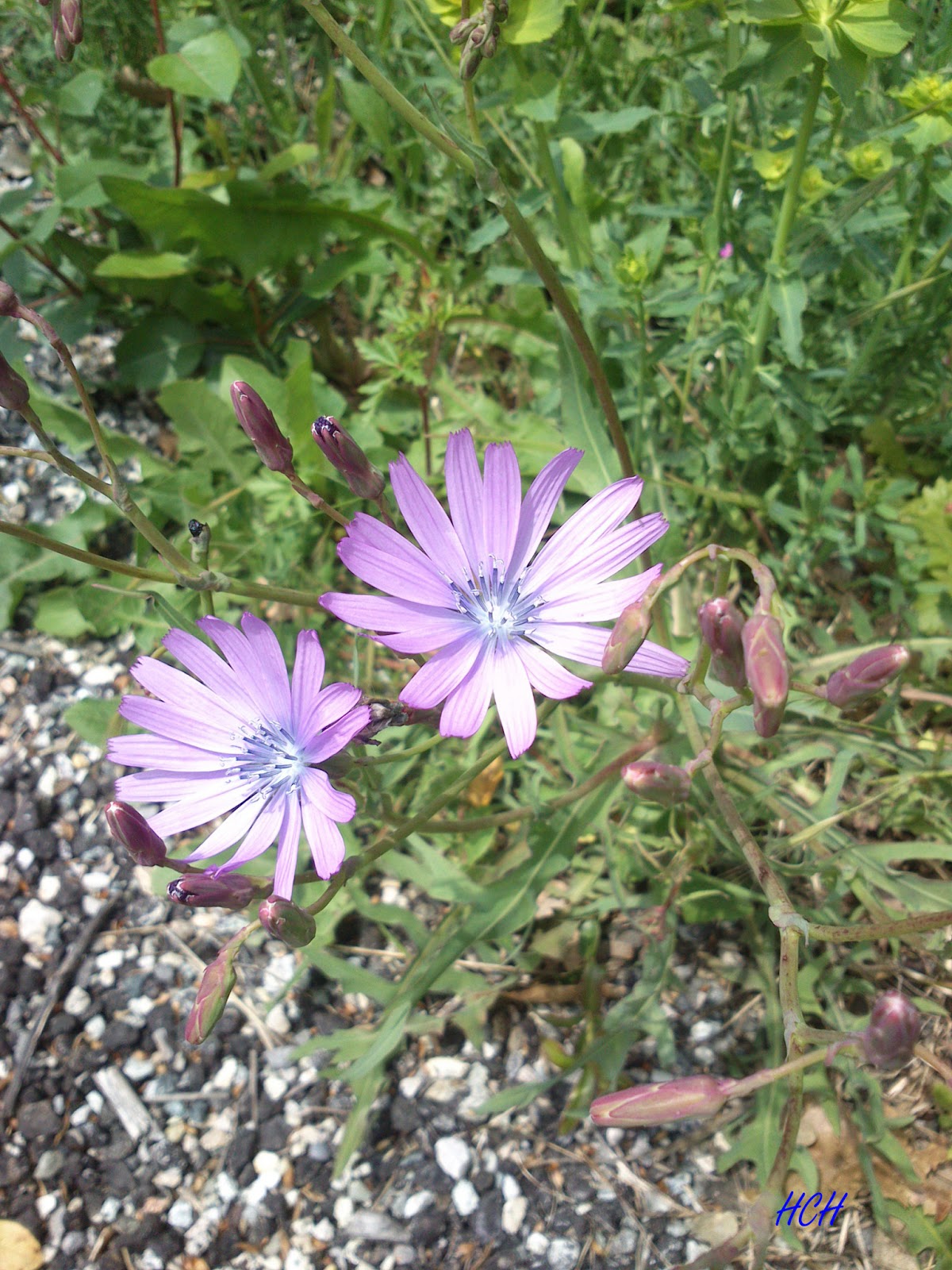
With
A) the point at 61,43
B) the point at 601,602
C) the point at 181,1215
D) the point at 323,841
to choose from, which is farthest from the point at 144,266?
the point at 181,1215

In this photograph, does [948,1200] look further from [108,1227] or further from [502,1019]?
[108,1227]

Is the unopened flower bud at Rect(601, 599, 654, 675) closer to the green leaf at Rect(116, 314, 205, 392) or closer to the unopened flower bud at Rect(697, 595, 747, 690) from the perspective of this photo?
the unopened flower bud at Rect(697, 595, 747, 690)

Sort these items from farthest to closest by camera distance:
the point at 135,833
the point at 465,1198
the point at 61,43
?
the point at 465,1198
the point at 61,43
the point at 135,833

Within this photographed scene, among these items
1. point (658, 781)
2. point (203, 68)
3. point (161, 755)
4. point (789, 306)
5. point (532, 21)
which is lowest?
point (161, 755)

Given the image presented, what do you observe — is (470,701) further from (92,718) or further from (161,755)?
(92,718)

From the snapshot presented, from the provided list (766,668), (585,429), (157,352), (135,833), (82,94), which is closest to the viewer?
(766,668)

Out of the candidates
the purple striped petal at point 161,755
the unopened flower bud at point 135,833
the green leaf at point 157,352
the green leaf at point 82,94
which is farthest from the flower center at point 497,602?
the green leaf at point 82,94

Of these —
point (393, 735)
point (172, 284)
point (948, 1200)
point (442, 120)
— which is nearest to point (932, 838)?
point (948, 1200)
